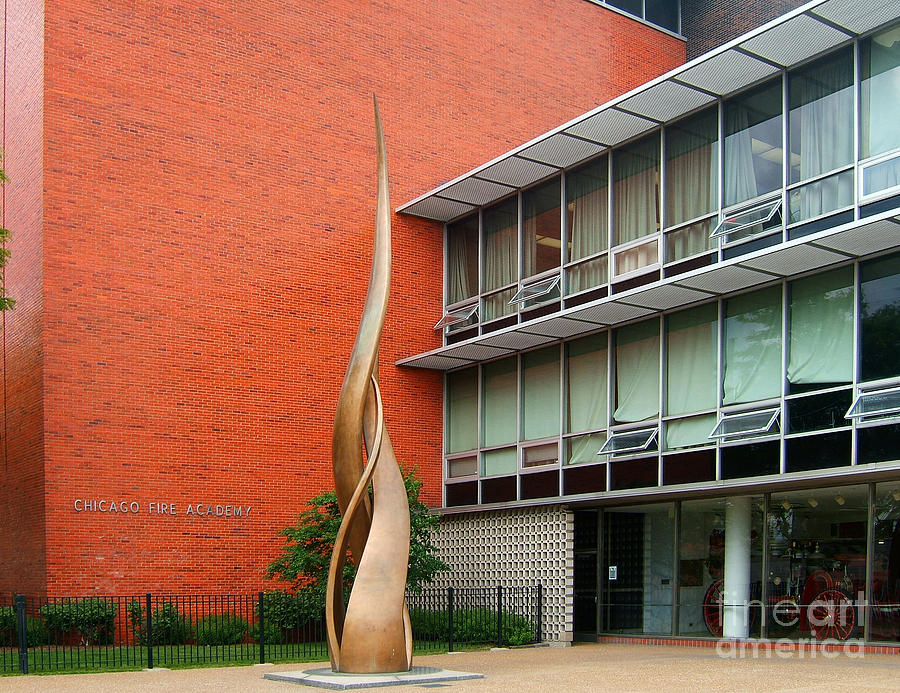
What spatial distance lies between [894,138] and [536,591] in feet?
31.8

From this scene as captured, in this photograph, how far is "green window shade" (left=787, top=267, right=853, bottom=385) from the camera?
50.6 ft

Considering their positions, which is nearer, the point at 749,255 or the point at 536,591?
the point at 749,255

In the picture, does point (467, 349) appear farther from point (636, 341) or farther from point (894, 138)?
point (894, 138)

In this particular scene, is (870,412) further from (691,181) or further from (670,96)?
(670,96)

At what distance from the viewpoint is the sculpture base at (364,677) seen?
39.7 feet

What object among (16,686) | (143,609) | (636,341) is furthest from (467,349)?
(16,686)

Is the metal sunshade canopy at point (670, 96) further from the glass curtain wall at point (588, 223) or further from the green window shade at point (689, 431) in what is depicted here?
the green window shade at point (689, 431)

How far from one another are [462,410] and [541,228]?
170 inches

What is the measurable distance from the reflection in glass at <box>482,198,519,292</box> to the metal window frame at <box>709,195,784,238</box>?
17.9ft

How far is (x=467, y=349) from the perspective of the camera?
70.8ft

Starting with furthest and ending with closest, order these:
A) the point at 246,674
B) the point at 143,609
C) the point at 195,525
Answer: the point at 195,525
the point at 143,609
the point at 246,674

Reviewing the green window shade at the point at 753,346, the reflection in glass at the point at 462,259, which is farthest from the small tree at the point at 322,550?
the green window shade at the point at 753,346

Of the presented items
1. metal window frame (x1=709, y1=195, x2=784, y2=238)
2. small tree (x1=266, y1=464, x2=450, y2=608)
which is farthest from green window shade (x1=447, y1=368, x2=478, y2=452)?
metal window frame (x1=709, y1=195, x2=784, y2=238)

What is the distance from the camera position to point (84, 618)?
17.8 m
